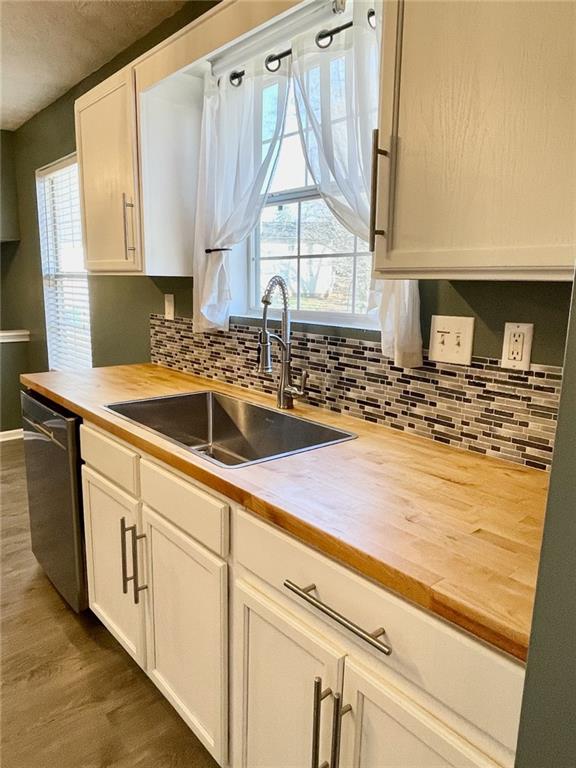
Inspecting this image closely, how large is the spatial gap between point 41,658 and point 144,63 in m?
2.29

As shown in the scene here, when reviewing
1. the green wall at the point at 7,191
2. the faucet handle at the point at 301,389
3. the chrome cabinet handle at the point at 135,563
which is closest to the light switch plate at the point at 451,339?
the faucet handle at the point at 301,389

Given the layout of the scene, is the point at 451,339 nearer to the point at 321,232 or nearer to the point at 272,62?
the point at 321,232

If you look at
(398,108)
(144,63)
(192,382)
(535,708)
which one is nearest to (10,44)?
(144,63)

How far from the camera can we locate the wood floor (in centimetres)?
149

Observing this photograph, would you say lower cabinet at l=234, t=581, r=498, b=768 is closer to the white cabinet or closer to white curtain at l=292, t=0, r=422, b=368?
the white cabinet

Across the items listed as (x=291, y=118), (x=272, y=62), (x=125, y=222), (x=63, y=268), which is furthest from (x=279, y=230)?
(x=63, y=268)

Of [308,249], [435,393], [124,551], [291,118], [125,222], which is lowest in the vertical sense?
[124,551]

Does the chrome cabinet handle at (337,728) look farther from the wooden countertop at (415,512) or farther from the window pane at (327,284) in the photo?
the window pane at (327,284)

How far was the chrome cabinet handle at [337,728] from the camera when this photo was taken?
0.90m

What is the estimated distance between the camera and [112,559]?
172 cm

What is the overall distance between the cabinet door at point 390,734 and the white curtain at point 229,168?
156 cm

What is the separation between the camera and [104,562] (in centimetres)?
178

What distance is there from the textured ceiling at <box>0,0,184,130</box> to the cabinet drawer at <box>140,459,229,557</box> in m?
2.05

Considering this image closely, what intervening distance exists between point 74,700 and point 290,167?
2058 millimetres
